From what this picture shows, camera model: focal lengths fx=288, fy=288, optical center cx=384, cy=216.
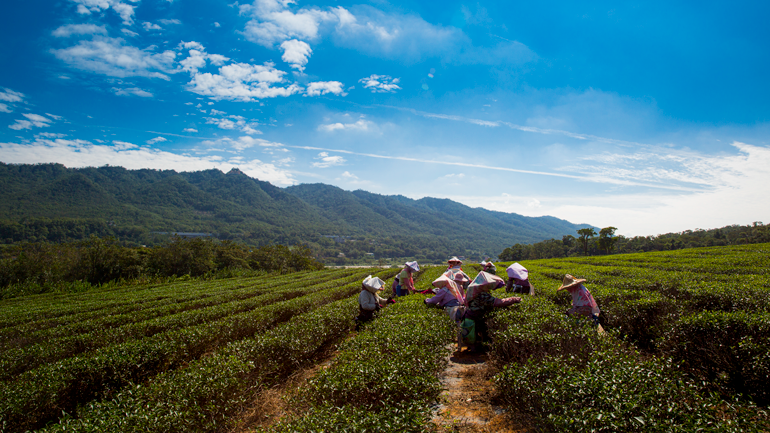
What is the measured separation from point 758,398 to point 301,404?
17.8ft

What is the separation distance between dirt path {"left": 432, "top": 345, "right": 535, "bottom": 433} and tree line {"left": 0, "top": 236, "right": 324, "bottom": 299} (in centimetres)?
3797

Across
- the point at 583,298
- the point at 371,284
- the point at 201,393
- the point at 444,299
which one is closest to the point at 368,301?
the point at 371,284

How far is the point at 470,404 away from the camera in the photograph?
4.30 meters

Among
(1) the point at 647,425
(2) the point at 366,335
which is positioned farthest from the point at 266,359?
(1) the point at 647,425

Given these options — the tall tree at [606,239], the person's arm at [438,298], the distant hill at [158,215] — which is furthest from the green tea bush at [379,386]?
the distant hill at [158,215]

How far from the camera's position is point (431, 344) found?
4773mm

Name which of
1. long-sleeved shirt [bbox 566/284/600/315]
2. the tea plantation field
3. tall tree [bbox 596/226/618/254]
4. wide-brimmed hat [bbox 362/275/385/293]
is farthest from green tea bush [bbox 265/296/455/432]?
tall tree [bbox 596/226/618/254]

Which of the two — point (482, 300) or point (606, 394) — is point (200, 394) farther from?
point (482, 300)

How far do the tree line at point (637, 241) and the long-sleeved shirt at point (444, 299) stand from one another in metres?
55.8

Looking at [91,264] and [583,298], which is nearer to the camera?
[583,298]

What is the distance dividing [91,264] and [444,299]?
43.2 metres

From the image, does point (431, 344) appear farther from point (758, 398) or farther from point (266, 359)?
point (758, 398)

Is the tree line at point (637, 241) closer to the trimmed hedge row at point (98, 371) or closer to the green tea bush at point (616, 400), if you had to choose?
the green tea bush at point (616, 400)

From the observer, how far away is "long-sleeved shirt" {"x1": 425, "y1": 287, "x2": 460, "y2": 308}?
694 cm
